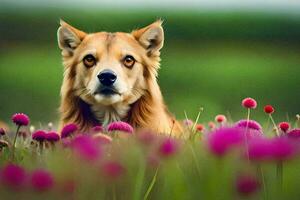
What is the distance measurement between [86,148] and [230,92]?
871 millimetres

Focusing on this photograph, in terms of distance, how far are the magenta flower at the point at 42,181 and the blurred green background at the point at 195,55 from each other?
2.56 ft

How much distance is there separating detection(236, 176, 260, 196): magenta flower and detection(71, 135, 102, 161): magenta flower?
236mm

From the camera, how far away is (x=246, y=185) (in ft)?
3.74

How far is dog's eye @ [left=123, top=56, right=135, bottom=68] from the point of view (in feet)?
6.35

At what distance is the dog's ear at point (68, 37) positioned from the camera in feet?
6.28

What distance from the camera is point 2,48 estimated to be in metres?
1.95

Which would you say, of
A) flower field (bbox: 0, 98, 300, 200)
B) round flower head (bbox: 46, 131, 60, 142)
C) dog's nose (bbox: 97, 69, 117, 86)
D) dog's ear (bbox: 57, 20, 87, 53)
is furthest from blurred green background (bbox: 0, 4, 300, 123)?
flower field (bbox: 0, 98, 300, 200)

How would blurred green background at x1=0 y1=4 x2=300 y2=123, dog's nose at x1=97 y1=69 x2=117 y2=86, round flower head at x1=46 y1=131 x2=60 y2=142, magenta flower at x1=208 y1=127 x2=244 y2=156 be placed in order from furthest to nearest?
blurred green background at x1=0 y1=4 x2=300 y2=123
dog's nose at x1=97 y1=69 x2=117 y2=86
round flower head at x1=46 y1=131 x2=60 y2=142
magenta flower at x1=208 y1=127 x2=244 y2=156

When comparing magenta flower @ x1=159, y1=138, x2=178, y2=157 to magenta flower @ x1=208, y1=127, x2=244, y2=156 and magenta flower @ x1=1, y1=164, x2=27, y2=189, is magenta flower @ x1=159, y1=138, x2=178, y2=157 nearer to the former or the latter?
magenta flower @ x1=208, y1=127, x2=244, y2=156

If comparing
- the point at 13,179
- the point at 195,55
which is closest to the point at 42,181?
the point at 13,179

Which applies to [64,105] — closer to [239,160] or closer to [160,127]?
[160,127]

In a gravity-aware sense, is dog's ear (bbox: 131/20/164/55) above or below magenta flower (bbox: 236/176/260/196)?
above

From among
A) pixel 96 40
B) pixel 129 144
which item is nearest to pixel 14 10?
pixel 96 40

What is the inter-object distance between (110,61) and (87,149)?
0.74 m
